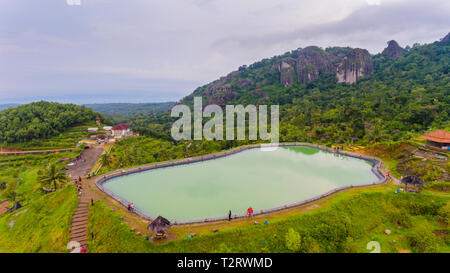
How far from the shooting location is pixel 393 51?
9188 centimetres

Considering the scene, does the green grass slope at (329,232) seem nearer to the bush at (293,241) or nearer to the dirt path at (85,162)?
the bush at (293,241)

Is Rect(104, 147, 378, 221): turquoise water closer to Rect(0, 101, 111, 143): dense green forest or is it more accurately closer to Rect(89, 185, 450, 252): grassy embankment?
Rect(89, 185, 450, 252): grassy embankment

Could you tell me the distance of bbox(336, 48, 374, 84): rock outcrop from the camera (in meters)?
77.6

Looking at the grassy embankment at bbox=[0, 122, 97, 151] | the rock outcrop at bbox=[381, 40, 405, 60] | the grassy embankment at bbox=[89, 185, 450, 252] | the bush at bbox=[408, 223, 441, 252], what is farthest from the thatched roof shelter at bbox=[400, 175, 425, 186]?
the rock outcrop at bbox=[381, 40, 405, 60]

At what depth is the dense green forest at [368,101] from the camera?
33.8 meters

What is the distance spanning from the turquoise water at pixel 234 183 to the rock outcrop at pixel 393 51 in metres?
96.3

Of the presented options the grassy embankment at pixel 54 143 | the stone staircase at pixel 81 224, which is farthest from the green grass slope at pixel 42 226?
the grassy embankment at pixel 54 143

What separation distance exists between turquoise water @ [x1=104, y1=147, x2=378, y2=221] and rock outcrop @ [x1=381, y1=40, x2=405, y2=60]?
96.3 m

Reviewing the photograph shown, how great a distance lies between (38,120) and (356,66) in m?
98.4

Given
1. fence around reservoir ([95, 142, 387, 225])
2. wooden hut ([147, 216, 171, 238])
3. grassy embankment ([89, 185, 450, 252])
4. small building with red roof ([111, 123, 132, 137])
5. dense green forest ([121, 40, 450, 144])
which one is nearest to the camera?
wooden hut ([147, 216, 171, 238])

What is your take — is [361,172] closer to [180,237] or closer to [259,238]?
[259,238]

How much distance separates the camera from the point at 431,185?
15211mm

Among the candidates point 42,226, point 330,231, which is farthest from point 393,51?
point 42,226
